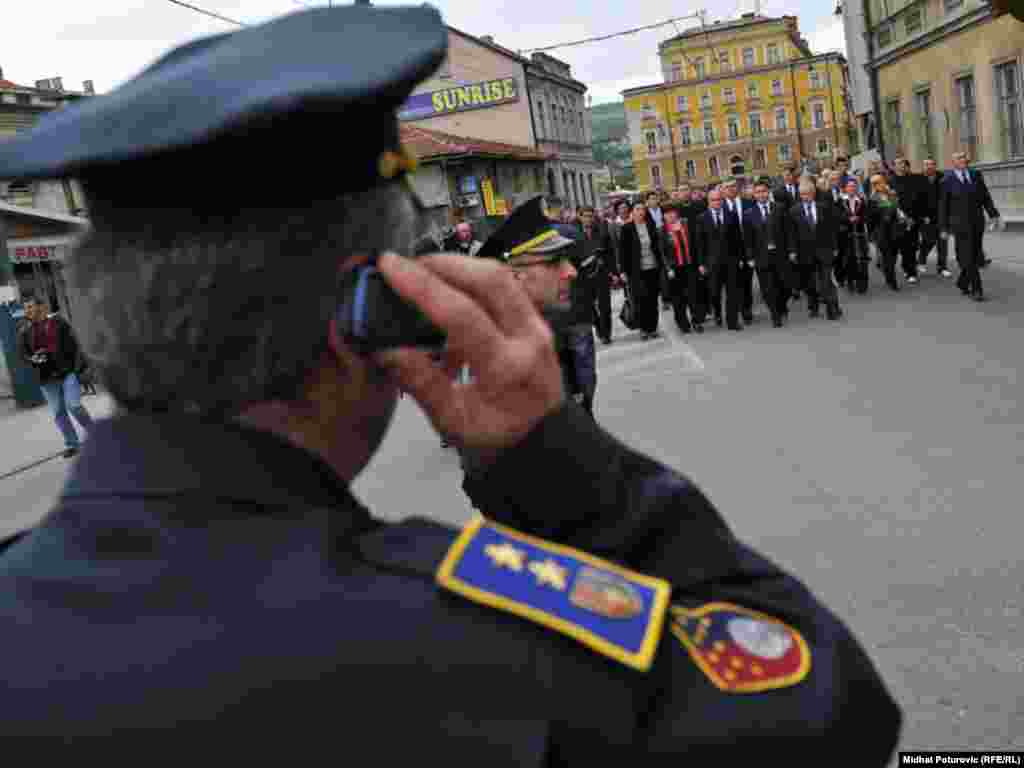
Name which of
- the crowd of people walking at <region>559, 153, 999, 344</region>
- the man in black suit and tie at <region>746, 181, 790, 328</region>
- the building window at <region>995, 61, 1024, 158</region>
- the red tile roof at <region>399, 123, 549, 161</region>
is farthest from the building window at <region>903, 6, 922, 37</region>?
the red tile roof at <region>399, 123, 549, 161</region>

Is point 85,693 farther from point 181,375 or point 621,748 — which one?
point 621,748

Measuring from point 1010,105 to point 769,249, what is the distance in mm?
10297

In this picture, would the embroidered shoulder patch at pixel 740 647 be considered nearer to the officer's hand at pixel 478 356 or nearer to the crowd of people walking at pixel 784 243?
the officer's hand at pixel 478 356

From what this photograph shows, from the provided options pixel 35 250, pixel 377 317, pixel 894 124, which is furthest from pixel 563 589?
pixel 894 124

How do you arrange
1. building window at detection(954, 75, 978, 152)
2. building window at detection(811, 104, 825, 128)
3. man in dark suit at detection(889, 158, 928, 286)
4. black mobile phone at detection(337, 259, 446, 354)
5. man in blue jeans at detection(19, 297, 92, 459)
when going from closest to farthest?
1. black mobile phone at detection(337, 259, 446, 354)
2. man in blue jeans at detection(19, 297, 92, 459)
3. man in dark suit at detection(889, 158, 928, 286)
4. building window at detection(954, 75, 978, 152)
5. building window at detection(811, 104, 825, 128)

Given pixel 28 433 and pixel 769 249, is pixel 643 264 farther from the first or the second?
pixel 28 433

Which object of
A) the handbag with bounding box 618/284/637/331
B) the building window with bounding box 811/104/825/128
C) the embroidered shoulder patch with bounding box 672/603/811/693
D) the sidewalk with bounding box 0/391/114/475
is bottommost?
the sidewalk with bounding box 0/391/114/475

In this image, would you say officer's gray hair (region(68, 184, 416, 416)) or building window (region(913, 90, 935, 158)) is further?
building window (region(913, 90, 935, 158))

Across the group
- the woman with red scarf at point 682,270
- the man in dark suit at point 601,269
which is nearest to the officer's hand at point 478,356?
the man in dark suit at point 601,269

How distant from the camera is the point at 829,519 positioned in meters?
5.46

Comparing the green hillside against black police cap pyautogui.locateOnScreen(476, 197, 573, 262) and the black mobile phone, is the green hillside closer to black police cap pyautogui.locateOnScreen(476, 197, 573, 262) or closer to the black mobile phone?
black police cap pyautogui.locateOnScreen(476, 197, 573, 262)

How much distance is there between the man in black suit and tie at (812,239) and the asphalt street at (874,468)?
62cm

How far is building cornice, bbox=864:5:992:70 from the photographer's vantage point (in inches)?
853

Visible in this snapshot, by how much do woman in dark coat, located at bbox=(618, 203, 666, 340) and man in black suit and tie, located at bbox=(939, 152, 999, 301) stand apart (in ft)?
12.2
